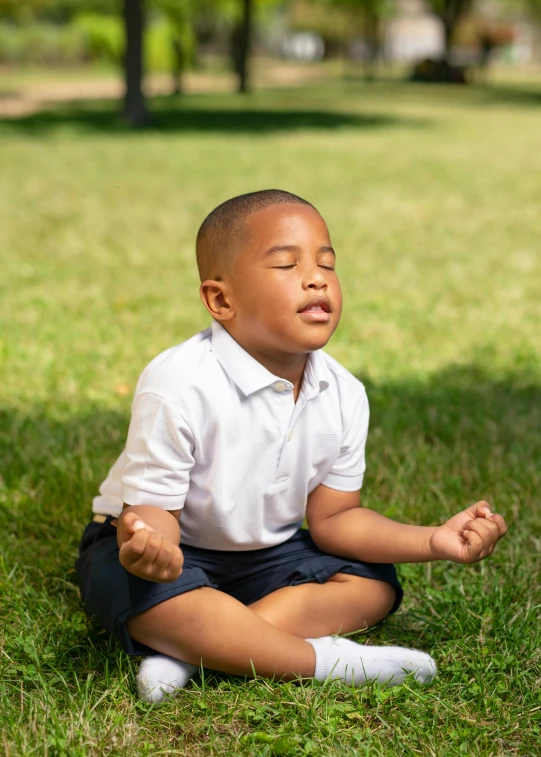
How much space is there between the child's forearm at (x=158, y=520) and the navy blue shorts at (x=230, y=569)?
0.42ft

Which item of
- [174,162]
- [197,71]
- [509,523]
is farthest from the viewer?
[197,71]

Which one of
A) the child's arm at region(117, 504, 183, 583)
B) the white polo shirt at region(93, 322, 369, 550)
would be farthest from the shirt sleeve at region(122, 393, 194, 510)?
the child's arm at region(117, 504, 183, 583)

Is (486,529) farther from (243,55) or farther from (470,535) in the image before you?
(243,55)

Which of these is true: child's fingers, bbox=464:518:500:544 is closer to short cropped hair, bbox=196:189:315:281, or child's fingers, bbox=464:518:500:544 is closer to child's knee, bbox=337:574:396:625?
child's knee, bbox=337:574:396:625

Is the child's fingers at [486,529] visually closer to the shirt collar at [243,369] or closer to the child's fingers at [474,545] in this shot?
the child's fingers at [474,545]

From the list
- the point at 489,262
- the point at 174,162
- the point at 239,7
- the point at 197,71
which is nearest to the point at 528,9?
the point at 197,71

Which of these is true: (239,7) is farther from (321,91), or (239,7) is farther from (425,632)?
(425,632)

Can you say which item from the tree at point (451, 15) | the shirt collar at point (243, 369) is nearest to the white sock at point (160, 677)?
the shirt collar at point (243, 369)

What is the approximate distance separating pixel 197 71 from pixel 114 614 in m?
47.7

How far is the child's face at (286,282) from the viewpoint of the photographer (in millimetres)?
2025

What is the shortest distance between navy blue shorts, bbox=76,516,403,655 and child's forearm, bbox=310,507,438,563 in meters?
0.04

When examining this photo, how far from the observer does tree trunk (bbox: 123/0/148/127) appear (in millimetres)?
17859

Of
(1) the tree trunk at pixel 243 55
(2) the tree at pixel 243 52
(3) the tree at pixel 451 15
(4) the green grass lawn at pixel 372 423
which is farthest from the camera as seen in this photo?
(3) the tree at pixel 451 15

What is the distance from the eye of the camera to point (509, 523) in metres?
2.84
